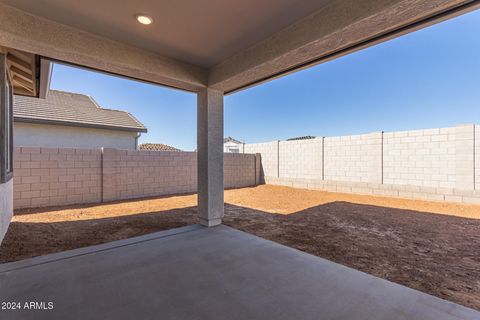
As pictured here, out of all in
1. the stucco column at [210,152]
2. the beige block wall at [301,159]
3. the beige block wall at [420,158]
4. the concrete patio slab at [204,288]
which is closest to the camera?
the concrete patio slab at [204,288]

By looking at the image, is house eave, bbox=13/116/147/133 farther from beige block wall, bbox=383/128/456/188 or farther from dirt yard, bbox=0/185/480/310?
beige block wall, bbox=383/128/456/188

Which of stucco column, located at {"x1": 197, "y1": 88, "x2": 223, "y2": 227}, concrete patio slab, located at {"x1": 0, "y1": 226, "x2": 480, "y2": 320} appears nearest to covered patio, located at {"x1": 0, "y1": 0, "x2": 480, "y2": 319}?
concrete patio slab, located at {"x1": 0, "y1": 226, "x2": 480, "y2": 320}

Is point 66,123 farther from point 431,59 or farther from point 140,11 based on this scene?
point 431,59

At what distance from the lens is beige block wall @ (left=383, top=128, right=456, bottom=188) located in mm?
6323

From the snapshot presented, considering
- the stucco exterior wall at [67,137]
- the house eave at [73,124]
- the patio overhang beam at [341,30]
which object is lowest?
the stucco exterior wall at [67,137]

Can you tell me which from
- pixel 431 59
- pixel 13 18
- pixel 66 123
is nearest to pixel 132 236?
pixel 13 18

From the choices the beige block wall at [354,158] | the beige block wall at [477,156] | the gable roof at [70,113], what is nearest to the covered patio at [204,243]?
the beige block wall at [477,156]

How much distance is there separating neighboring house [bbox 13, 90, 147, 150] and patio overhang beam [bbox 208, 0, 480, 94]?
7.93 metres

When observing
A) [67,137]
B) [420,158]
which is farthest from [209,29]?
[67,137]

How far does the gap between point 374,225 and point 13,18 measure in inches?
239

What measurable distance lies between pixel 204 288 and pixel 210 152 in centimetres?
229

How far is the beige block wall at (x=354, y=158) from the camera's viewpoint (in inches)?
304

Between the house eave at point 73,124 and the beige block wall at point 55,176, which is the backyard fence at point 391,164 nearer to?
the house eave at point 73,124

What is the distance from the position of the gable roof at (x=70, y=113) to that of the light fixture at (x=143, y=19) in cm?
825
